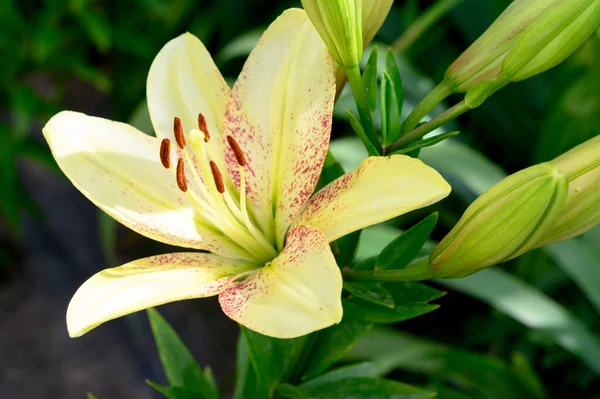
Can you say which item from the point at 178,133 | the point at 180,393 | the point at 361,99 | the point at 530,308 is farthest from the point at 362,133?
the point at 530,308

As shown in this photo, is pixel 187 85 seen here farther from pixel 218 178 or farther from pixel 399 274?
A: pixel 399 274

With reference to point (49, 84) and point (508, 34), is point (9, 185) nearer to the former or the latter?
point (49, 84)

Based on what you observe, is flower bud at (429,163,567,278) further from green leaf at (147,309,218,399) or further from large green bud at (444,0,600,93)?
green leaf at (147,309,218,399)

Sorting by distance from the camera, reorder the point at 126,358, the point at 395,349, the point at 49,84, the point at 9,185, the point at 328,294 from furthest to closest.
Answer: the point at 49,84, the point at 126,358, the point at 9,185, the point at 395,349, the point at 328,294

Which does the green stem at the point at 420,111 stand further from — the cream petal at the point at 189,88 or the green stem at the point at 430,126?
the cream petal at the point at 189,88

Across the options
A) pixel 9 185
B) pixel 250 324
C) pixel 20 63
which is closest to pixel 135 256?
pixel 9 185

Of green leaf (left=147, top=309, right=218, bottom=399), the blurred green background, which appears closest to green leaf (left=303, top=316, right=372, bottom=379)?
green leaf (left=147, top=309, right=218, bottom=399)
